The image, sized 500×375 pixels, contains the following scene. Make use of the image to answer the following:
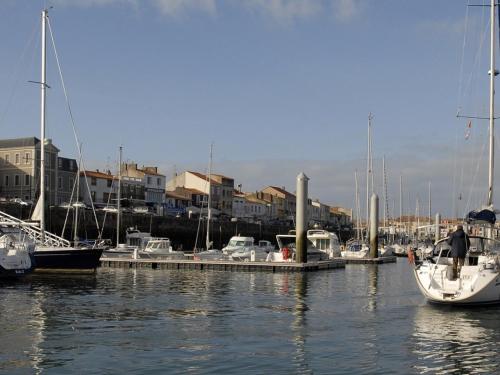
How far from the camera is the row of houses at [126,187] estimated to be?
10550cm

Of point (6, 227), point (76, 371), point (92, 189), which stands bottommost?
point (76, 371)

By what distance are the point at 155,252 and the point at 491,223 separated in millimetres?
35611

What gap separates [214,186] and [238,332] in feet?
426

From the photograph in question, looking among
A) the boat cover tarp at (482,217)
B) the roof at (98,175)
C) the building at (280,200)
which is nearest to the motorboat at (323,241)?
the boat cover tarp at (482,217)

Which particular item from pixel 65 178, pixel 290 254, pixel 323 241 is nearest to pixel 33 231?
pixel 290 254

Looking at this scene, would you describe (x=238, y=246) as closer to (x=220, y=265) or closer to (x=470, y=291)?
(x=220, y=265)

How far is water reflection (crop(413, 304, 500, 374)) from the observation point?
49.2 ft

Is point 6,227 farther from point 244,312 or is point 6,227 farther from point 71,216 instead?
point 71,216

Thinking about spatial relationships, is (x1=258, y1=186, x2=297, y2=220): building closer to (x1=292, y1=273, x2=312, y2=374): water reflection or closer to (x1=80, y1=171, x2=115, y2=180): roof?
(x1=80, y1=171, x2=115, y2=180): roof

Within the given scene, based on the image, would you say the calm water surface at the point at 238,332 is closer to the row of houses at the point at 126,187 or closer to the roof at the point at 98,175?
Answer: the row of houses at the point at 126,187

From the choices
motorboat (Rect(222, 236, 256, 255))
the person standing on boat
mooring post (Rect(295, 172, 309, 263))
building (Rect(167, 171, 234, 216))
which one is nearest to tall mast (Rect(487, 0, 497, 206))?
the person standing on boat

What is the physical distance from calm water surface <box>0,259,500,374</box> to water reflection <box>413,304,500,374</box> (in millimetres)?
29

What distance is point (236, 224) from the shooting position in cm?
11612

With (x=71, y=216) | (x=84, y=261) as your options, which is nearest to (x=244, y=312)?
(x=84, y=261)
